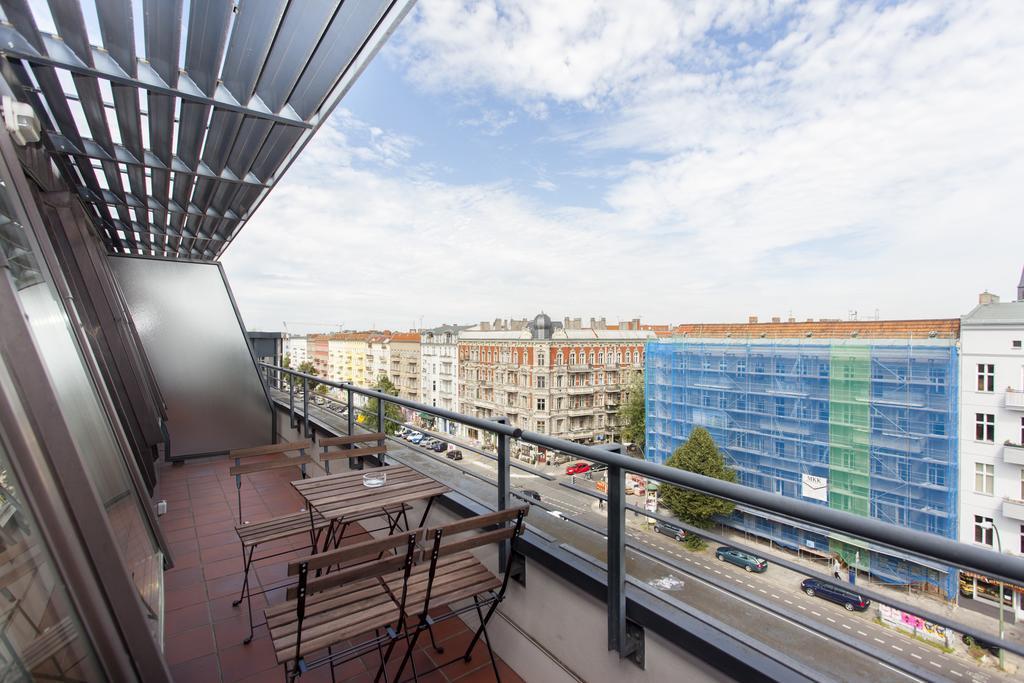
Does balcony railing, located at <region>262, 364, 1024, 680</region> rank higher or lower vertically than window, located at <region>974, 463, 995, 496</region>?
higher

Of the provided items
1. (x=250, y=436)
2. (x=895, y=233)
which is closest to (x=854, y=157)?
(x=895, y=233)

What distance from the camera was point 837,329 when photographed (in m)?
24.1

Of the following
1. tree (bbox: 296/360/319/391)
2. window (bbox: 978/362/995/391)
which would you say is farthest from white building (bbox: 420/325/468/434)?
window (bbox: 978/362/995/391)

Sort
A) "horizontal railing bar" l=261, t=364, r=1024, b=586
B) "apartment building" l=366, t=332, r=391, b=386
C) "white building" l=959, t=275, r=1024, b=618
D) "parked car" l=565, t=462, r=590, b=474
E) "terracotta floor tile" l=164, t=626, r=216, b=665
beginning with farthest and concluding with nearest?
"apartment building" l=366, t=332, r=391, b=386 < "white building" l=959, t=275, r=1024, b=618 < "parked car" l=565, t=462, r=590, b=474 < "terracotta floor tile" l=164, t=626, r=216, b=665 < "horizontal railing bar" l=261, t=364, r=1024, b=586

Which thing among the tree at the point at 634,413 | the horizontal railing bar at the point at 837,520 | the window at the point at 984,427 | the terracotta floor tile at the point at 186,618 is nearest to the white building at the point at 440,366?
the tree at the point at 634,413

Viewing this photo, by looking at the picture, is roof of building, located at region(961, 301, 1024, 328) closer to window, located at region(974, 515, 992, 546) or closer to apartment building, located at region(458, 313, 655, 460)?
window, located at region(974, 515, 992, 546)

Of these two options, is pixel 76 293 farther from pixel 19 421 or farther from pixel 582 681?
pixel 582 681

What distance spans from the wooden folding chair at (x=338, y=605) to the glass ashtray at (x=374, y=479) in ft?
2.13

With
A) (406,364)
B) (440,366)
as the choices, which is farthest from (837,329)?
(406,364)

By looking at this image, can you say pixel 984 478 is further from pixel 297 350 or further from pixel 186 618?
pixel 297 350

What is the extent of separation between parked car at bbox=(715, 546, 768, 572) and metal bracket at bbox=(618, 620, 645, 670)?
0.43 m

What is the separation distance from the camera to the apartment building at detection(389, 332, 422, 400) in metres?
55.9

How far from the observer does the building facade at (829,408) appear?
19.2 metres

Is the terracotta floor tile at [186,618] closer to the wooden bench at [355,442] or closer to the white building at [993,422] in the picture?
the wooden bench at [355,442]
